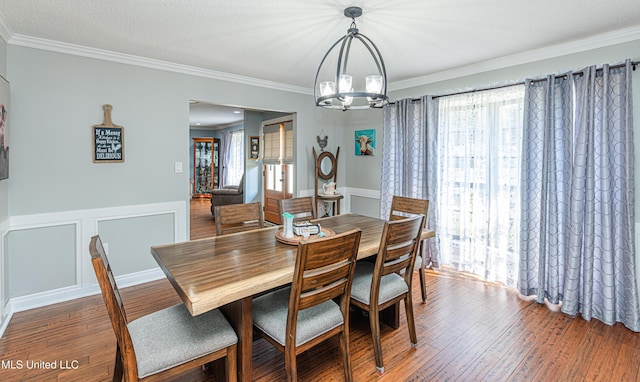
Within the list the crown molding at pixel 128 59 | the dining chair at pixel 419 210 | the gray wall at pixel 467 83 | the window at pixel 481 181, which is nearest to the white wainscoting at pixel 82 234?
the crown molding at pixel 128 59

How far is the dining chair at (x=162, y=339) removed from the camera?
1.34 m

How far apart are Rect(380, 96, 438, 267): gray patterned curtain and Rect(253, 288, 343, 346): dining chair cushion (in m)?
2.49

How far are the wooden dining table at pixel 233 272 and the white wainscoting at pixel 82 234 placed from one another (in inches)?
62.4

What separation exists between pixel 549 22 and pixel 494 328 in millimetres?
2428

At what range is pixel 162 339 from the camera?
5.01 feet

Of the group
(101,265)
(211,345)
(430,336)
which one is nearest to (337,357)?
(430,336)

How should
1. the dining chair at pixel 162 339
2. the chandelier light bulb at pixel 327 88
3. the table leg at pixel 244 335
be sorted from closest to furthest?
1. the dining chair at pixel 162 339
2. the table leg at pixel 244 335
3. the chandelier light bulb at pixel 327 88

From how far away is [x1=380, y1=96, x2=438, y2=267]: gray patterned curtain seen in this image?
3922mm

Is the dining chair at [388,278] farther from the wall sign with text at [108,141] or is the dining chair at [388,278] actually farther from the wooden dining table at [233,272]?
the wall sign with text at [108,141]

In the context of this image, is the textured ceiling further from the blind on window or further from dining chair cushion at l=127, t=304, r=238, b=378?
the blind on window

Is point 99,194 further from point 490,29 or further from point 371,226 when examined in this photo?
point 490,29

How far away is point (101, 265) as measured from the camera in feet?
4.31

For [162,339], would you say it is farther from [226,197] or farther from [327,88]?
[226,197]

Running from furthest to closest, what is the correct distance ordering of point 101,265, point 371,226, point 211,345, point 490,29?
point 371,226 < point 490,29 < point 211,345 < point 101,265
